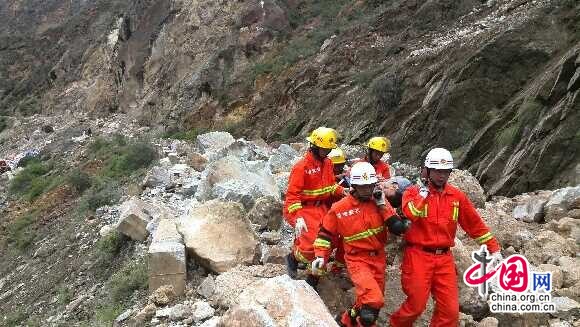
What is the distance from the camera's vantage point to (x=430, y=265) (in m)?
4.14

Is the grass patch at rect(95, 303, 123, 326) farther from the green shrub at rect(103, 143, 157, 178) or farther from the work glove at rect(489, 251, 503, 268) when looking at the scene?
the green shrub at rect(103, 143, 157, 178)

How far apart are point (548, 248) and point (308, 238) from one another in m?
2.49

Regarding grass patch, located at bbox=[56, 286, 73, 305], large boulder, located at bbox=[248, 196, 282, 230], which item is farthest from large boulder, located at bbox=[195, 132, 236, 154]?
large boulder, located at bbox=[248, 196, 282, 230]

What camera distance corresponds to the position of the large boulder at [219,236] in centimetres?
563

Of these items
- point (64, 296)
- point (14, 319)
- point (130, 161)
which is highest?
point (64, 296)

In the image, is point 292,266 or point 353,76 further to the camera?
point 353,76

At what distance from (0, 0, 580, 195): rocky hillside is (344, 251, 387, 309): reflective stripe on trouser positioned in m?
4.64

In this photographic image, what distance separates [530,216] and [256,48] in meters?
18.7

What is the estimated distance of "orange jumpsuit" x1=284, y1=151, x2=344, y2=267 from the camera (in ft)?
16.8

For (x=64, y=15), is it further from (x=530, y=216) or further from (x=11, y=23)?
(x=530, y=216)

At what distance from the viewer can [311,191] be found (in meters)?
5.23

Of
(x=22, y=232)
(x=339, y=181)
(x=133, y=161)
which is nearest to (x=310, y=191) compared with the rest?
(x=339, y=181)

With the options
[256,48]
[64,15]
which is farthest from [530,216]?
[64,15]
